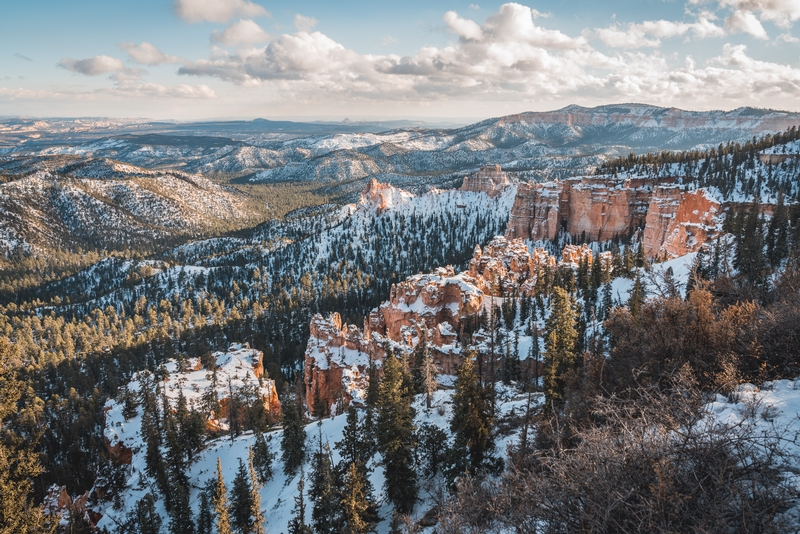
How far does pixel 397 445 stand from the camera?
2348 centimetres

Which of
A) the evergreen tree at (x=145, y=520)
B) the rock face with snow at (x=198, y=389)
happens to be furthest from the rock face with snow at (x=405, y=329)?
the evergreen tree at (x=145, y=520)

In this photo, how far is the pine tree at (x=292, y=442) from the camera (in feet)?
123

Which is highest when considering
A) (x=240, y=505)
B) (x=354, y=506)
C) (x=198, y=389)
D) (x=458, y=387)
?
(x=458, y=387)

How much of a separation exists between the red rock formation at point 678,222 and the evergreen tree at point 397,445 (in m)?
63.9

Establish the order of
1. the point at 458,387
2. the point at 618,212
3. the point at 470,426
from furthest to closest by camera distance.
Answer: the point at 618,212 < the point at 458,387 < the point at 470,426

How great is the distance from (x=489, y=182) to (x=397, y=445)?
164m

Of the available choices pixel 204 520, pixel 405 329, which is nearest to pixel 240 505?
pixel 204 520

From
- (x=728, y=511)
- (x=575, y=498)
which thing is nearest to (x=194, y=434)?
(x=575, y=498)

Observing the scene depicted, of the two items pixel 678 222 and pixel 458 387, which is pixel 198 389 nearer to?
pixel 458 387

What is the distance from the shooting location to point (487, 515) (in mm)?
12648

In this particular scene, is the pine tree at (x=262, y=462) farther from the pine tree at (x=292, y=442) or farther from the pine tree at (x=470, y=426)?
the pine tree at (x=470, y=426)

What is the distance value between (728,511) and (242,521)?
3323 centimetres

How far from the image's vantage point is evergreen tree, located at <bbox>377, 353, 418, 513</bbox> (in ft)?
76.5

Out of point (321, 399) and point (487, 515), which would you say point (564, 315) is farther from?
point (321, 399)
